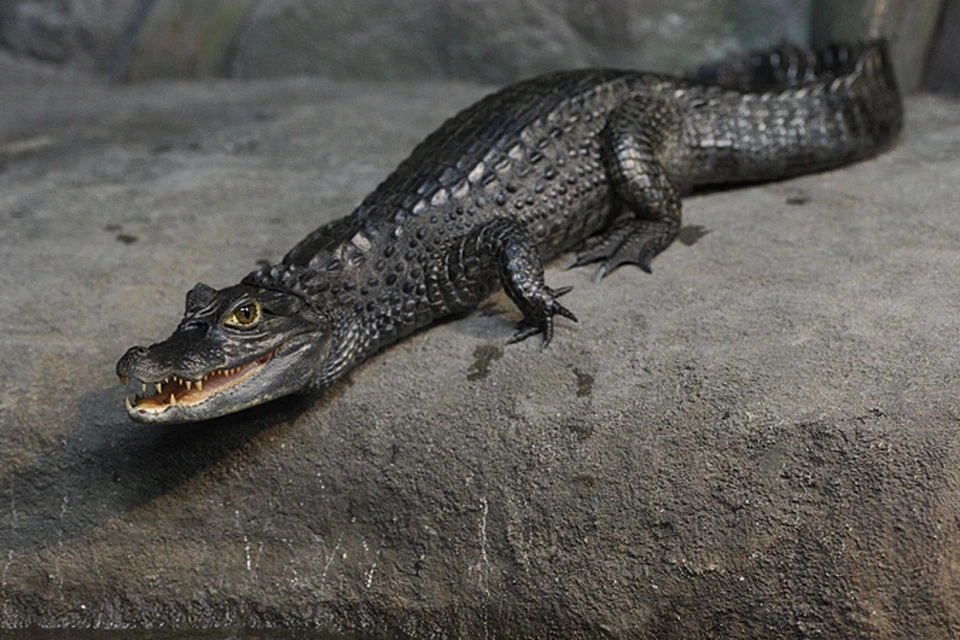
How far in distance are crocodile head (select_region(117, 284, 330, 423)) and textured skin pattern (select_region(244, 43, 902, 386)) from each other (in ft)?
0.49

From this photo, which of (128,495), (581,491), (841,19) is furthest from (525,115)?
(841,19)

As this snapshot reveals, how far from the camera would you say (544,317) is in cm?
373

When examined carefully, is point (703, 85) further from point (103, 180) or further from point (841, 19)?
point (103, 180)

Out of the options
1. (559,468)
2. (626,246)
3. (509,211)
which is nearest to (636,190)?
(626,246)

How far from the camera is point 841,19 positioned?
6.67 meters

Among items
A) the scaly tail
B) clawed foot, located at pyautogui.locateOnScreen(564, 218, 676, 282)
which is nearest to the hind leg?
clawed foot, located at pyautogui.locateOnScreen(564, 218, 676, 282)

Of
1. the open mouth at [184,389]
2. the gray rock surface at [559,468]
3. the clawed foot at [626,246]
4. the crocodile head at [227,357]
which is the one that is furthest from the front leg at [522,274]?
the open mouth at [184,389]

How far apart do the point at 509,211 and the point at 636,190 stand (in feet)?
2.17

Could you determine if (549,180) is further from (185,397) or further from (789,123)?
(185,397)

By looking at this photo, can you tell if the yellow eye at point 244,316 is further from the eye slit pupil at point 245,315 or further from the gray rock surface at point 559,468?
the gray rock surface at point 559,468

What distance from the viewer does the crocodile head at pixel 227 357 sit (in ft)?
9.89

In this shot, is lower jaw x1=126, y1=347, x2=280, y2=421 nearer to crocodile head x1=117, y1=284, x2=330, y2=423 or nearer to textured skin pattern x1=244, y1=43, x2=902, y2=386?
crocodile head x1=117, y1=284, x2=330, y2=423

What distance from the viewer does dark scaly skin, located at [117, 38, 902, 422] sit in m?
3.25

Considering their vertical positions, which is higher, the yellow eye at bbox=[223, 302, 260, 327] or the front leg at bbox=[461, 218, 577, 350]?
the yellow eye at bbox=[223, 302, 260, 327]
